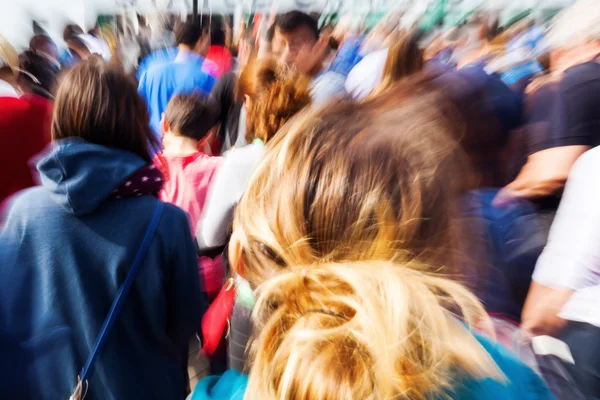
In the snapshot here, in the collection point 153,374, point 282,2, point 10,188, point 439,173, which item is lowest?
point 153,374

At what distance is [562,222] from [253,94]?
1.33m

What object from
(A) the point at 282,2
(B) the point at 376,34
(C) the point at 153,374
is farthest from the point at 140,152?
(A) the point at 282,2

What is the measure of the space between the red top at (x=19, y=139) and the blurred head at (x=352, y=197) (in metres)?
1.90

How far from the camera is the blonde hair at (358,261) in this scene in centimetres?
59

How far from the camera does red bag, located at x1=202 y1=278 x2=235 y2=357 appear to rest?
180 centimetres

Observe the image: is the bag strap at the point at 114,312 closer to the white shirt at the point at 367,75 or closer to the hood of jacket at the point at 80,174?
the hood of jacket at the point at 80,174

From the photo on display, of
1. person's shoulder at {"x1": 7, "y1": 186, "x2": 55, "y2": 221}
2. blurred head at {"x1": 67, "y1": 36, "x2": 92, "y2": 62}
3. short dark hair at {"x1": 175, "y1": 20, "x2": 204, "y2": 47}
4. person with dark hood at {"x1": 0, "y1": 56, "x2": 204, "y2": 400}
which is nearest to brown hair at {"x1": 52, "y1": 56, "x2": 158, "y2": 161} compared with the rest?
person with dark hood at {"x1": 0, "y1": 56, "x2": 204, "y2": 400}

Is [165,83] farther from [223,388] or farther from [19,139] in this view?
[223,388]

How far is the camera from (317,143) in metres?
0.73

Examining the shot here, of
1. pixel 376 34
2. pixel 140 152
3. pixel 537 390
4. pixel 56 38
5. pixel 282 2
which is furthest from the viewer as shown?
pixel 56 38

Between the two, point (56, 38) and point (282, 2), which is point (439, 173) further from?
point (56, 38)

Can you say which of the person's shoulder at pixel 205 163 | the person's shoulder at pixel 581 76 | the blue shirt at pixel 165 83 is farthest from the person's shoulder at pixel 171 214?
the blue shirt at pixel 165 83

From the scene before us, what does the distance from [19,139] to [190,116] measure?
33.6 inches

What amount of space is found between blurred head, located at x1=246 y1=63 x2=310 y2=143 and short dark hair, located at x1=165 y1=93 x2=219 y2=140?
0.30 metres
